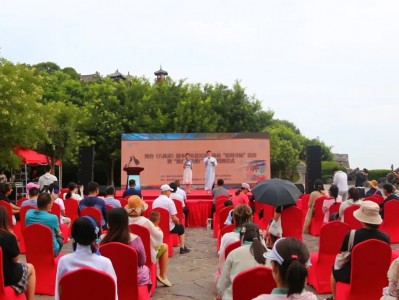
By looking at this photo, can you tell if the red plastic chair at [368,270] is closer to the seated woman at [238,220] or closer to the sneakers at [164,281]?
the seated woman at [238,220]

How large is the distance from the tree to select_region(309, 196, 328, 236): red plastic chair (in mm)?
11492

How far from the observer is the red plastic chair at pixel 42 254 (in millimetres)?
5246

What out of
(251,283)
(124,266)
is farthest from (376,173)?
(251,283)

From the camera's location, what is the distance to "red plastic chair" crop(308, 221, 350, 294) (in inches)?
208

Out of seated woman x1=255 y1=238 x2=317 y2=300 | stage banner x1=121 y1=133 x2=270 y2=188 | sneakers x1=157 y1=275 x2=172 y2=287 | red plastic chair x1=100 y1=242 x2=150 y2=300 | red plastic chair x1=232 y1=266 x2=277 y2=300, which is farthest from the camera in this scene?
stage banner x1=121 y1=133 x2=270 y2=188

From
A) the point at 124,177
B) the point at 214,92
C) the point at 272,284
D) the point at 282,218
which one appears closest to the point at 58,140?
the point at 124,177

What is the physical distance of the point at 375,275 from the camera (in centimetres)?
422

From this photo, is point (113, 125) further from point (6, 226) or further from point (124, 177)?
point (6, 226)

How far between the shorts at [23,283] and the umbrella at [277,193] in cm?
300

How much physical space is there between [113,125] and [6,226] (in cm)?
2415

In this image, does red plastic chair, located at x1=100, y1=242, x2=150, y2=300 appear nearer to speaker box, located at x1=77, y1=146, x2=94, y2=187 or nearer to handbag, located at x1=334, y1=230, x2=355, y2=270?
handbag, located at x1=334, y1=230, x2=355, y2=270

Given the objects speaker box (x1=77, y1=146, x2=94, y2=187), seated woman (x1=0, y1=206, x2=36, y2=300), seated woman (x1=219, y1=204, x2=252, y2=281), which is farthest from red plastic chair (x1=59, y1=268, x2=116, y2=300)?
speaker box (x1=77, y1=146, x2=94, y2=187)

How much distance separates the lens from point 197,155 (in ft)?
66.3

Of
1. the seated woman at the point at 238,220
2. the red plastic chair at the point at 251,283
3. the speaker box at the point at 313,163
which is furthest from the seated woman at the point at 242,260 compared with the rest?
the speaker box at the point at 313,163
